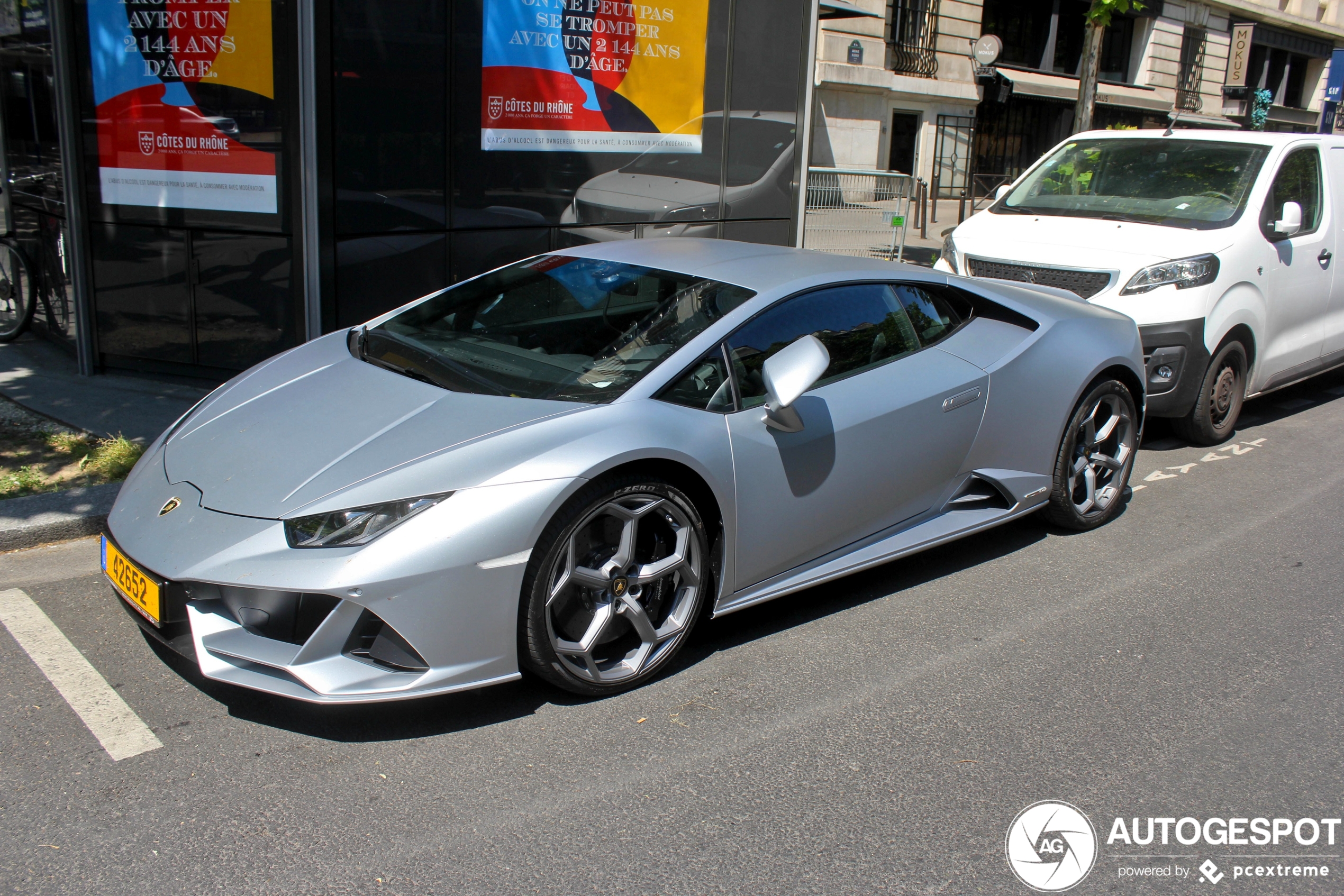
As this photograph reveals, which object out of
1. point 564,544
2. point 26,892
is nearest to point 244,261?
point 564,544

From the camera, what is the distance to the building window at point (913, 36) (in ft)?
76.9

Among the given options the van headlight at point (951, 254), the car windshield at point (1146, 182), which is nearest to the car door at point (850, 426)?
the van headlight at point (951, 254)

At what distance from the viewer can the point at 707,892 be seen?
99.7 inches

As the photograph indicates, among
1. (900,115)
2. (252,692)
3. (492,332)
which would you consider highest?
(900,115)

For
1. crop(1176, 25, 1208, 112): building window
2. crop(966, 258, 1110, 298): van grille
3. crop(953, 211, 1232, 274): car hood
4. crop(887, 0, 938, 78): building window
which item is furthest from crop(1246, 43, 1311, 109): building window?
crop(966, 258, 1110, 298): van grille

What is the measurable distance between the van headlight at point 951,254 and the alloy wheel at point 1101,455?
2.21 meters

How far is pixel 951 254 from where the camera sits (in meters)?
7.30

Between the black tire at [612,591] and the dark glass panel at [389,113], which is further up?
the dark glass panel at [389,113]

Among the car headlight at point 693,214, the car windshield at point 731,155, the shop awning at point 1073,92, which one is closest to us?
the car windshield at point 731,155

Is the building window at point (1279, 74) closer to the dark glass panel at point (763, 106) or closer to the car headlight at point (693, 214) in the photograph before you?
the dark glass panel at point (763, 106)

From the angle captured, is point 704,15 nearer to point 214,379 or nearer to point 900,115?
point 214,379

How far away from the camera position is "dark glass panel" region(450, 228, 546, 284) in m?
7.51

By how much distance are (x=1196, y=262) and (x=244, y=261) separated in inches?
232

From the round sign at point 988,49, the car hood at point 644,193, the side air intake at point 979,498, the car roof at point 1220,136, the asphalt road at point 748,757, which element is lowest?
the asphalt road at point 748,757
